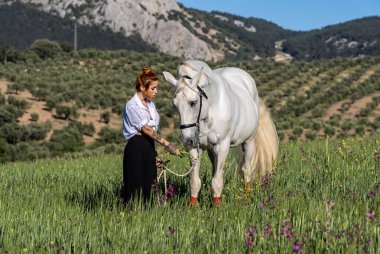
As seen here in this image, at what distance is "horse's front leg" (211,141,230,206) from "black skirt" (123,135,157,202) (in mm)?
846

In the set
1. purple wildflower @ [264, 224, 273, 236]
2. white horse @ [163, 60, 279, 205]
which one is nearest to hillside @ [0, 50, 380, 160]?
white horse @ [163, 60, 279, 205]

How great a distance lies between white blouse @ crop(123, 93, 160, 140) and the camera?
6.41 m

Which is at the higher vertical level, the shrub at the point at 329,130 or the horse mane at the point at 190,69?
the horse mane at the point at 190,69

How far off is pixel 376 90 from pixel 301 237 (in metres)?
41.3

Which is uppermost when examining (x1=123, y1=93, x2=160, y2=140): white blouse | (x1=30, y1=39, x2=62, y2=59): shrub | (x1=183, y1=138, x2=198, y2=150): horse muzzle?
(x1=30, y1=39, x2=62, y2=59): shrub

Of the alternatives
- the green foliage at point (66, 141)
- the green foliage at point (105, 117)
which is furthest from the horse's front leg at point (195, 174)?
the green foliage at point (105, 117)

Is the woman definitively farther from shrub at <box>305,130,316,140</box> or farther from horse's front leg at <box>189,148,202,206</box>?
shrub at <box>305,130,316,140</box>

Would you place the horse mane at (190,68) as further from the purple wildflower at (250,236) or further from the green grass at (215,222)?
the purple wildflower at (250,236)

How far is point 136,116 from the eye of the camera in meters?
6.43

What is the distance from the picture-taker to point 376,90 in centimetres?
4234

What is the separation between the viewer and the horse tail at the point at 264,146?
28.7ft

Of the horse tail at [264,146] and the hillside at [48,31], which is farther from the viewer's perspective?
the hillside at [48,31]

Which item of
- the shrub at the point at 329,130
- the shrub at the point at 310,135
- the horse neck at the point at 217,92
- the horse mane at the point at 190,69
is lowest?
the shrub at the point at 310,135

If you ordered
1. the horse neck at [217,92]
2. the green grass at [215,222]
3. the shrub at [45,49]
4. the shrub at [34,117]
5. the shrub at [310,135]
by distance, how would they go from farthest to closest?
1. the shrub at [45,49]
2. the shrub at [34,117]
3. the shrub at [310,135]
4. the horse neck at [217,92]
5. the green grass at [215,222]
